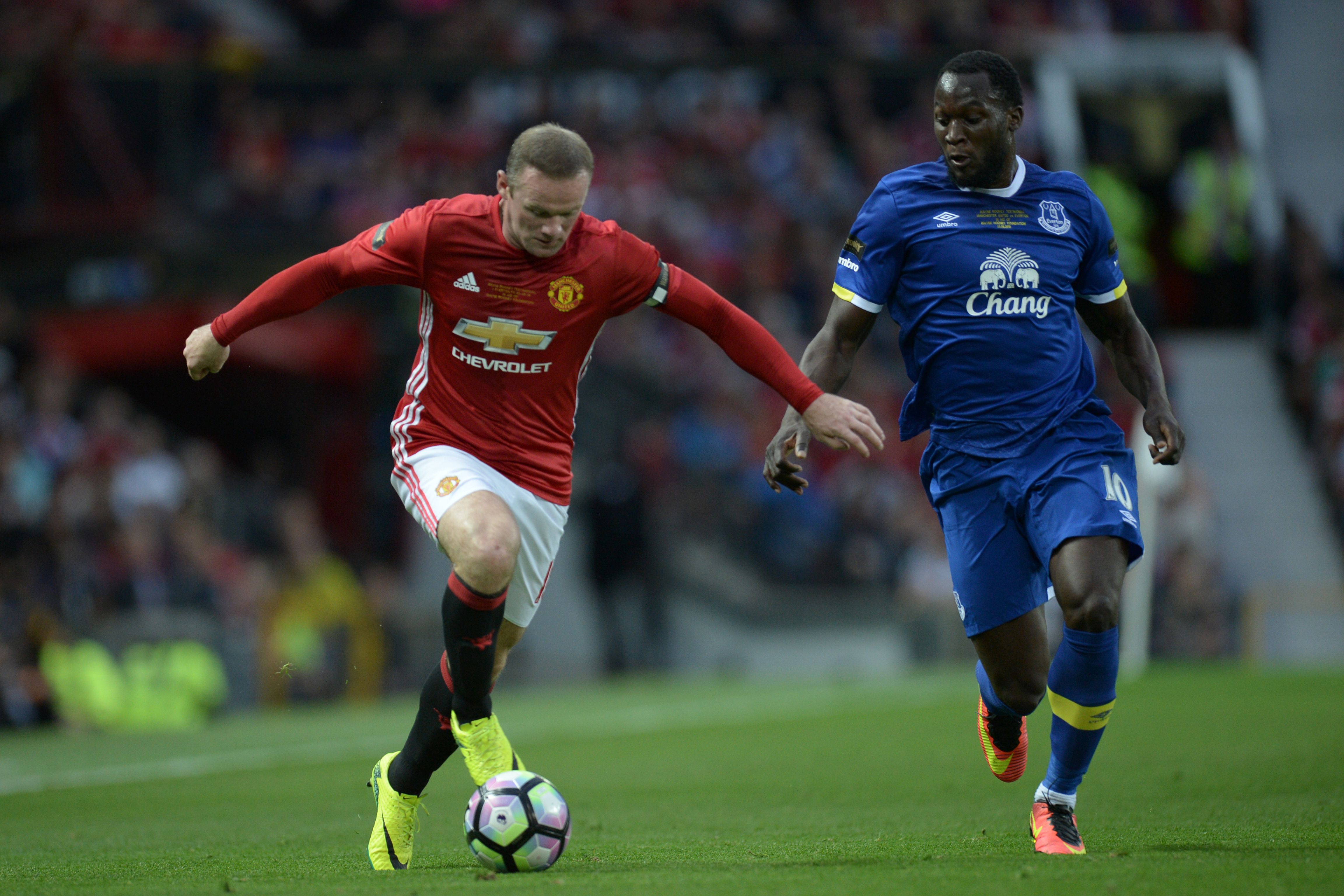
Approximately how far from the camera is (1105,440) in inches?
217

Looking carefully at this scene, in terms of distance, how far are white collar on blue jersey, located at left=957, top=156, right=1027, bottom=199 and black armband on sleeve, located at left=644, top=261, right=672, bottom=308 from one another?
1064mm

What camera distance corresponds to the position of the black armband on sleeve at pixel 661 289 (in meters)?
5.59

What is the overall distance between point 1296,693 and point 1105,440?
27.1ft

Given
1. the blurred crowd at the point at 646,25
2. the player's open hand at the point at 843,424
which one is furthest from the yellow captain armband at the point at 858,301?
the blurred crowd at the point at 646,25

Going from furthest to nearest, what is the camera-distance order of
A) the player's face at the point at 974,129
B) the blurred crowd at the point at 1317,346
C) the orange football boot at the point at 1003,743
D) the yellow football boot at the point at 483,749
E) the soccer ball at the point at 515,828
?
the blurred crowd at the point at 1317,346 → the orange football boot at the point at 1003,743 → the player's face at the point at 974,129 → the yellow football boot at the point at 483,749 → the soccer ball at the point at 515,828

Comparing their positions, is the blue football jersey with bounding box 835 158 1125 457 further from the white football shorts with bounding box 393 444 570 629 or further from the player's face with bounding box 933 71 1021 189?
the white football shorts with bounding box 393 444 570 629

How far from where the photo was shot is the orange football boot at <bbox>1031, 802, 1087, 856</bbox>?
5191mm

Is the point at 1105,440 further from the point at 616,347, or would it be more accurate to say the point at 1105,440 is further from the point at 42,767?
the point at 616,347

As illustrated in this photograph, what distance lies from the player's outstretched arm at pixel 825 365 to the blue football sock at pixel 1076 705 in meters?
1.06

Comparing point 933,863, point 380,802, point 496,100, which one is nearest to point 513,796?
point 380,802

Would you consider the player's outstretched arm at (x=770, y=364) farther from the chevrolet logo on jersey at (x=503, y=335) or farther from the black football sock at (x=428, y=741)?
the black football sock at (x=428, y=741)

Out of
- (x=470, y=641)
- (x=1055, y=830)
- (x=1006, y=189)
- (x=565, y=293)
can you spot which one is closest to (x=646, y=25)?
(x=1006, y=189)

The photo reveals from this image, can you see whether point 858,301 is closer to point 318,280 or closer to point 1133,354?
point 1133,354

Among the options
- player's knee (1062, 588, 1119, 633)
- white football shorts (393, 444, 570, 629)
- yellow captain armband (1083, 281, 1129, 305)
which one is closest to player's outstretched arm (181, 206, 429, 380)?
white football shorts (393, 444, 570, 629)
